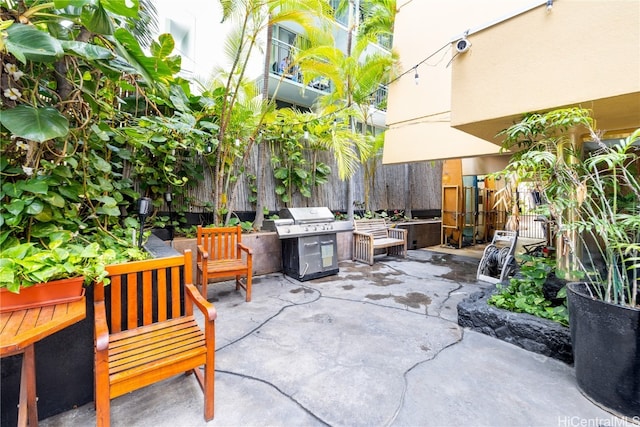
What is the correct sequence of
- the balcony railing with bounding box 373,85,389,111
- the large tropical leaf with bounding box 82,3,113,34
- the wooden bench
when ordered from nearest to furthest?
the large tropical leaf with bounding box 82,3,113,34, the wooden bench, the balcony railing with bounding box 373,85,389,111

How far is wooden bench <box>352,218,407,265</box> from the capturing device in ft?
18.7

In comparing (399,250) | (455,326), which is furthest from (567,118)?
(399,250)

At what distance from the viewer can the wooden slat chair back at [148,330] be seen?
1428 mm

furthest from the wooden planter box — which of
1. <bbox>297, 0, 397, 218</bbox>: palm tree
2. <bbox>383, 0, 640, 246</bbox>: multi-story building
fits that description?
<bbox>297, 0, 397, 218</bbox>: palm tree

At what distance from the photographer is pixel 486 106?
2.78m

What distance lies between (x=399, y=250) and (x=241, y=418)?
220 inches

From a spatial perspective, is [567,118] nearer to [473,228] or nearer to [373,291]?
[373,291]

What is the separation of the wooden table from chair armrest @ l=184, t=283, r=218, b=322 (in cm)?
57

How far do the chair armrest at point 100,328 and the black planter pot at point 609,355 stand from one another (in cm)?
293

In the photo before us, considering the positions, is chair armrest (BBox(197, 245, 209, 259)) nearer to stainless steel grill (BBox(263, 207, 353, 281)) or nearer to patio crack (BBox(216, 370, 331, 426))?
stainless steel grill (BBox(263, 207, 353, 281))

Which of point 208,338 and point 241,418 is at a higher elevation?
point 208,338

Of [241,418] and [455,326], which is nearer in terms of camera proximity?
[241,418]

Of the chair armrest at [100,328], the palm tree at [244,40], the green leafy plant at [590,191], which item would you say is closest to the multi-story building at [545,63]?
the green leafy plant at [590,191]

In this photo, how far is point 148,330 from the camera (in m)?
1.83
